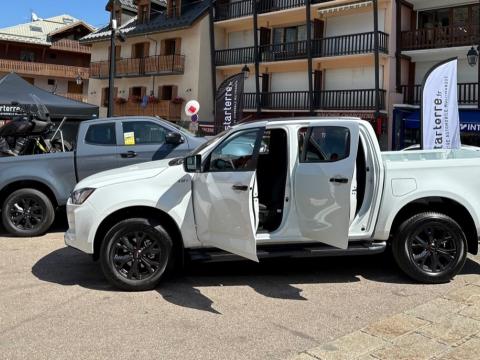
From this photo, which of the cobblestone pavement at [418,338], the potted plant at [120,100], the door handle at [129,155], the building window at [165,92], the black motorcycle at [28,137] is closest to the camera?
the cobblestone pavement at [418,338]

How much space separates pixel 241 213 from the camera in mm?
5227

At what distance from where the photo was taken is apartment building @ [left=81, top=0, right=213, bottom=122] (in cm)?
3278

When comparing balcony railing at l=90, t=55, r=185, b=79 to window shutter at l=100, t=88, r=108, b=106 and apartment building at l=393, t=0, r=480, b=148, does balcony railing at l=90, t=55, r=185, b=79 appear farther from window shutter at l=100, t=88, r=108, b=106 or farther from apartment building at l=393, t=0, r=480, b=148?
apartment building at l=393, t=0, r=480, b=148

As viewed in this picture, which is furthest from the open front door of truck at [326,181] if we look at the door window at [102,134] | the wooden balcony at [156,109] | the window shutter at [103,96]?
the window shutter at [103,96]

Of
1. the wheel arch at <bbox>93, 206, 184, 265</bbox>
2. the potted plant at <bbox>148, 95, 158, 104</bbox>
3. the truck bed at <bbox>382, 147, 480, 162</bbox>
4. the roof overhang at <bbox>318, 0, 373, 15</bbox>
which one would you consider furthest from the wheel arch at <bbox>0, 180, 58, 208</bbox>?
the potted plant at <bbox>148, 95, 158, 104</bbox>

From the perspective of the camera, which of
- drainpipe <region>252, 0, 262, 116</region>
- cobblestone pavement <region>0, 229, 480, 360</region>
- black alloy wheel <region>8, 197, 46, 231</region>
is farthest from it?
drainpipe <region>252, 0, 262, 116</region>

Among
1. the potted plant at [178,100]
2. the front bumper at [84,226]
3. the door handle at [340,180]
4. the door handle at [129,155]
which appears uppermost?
the potted plant at [178,100]

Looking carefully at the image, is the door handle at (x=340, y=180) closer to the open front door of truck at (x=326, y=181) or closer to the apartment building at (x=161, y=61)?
the open front door of truck at (x=326, y=181)

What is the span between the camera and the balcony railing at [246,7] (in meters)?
29.1

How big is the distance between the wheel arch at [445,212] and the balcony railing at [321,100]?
785 inches

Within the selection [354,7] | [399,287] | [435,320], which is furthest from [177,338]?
[354,7]

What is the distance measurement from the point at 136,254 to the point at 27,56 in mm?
52717

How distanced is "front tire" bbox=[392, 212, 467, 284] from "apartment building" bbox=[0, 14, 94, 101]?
156 ft

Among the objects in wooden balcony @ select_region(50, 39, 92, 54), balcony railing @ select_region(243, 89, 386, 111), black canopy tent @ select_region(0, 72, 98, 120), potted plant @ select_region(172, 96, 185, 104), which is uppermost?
wooden balcony @ select_region(50, 39, 92, 54)
